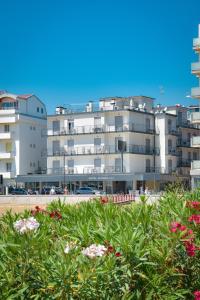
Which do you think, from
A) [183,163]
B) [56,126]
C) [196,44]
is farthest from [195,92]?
[56,126]

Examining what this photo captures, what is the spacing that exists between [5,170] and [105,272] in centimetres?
6959

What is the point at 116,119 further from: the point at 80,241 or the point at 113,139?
the point at 80,241

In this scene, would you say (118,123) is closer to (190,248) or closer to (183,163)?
(183,163)

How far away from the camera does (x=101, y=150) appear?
71.4 m

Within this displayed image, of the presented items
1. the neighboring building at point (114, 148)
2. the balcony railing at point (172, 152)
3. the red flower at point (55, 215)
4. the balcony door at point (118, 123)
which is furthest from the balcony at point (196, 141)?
the red flower at point (55, 215)

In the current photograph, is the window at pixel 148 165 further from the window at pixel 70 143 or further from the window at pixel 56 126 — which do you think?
the window at pixel 56 126

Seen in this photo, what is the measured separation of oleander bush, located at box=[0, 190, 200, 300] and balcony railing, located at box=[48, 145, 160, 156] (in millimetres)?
61179

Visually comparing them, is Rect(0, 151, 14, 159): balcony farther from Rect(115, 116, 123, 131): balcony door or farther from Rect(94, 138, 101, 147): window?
Rect(115, 116, 123, 131): balcony door

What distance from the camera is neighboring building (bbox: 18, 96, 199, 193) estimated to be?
69312mm

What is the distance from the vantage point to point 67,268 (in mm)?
6711

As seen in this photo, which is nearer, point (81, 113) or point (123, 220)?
point (123, 220)

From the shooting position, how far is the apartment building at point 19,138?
74875mm

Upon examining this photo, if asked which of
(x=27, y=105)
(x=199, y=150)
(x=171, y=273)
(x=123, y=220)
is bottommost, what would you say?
(x=171, y=273)

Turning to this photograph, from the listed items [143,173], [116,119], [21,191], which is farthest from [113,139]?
[21,191]
